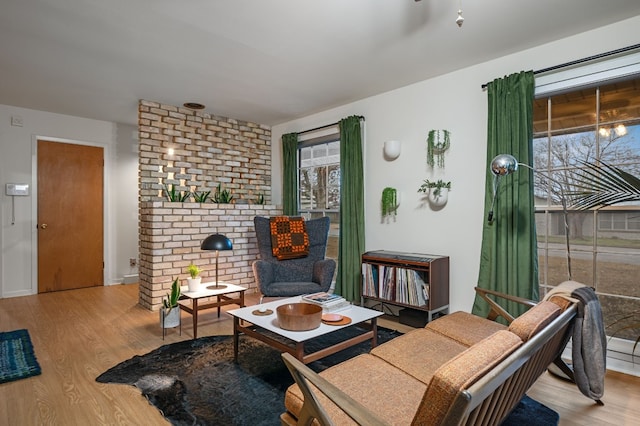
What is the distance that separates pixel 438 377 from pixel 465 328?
55.0 inches

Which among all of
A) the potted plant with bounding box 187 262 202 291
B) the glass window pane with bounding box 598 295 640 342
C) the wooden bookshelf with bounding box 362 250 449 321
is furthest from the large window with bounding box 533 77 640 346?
the potted plant with bounding box 187 262 202 291

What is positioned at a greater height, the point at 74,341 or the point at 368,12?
the point at 368,12

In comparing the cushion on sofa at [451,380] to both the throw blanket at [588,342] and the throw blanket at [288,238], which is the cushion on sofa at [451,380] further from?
the throw blanket at [288,238]

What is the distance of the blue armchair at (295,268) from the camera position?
3432mm

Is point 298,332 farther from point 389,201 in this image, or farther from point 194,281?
point 389,201

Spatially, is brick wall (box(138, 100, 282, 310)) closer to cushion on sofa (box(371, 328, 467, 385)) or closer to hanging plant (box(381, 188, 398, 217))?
hanging plant (box(381, 188, 398, 217))

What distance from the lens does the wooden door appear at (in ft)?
15.5

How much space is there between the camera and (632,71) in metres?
2.41

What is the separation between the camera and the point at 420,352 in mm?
1844

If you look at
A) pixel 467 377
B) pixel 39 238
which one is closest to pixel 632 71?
pixel 467 377

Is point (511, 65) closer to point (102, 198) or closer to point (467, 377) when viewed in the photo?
point (467, 377)

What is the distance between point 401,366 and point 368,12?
2.20 meters

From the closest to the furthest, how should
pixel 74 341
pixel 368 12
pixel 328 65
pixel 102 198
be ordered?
1. pixel 368 12
2. pixel 74 341
3. pixel 328 65
4. pixel 102 198

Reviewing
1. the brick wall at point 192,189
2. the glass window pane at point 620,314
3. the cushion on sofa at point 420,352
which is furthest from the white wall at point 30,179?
the glass window pane at point 620,314
